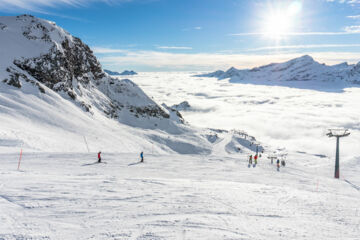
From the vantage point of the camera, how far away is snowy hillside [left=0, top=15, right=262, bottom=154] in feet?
123

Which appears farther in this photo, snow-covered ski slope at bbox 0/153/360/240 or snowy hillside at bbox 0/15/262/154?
snowy hillside at bbox 0/15/262/154

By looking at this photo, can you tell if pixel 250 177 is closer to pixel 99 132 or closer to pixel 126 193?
pixel 126 193

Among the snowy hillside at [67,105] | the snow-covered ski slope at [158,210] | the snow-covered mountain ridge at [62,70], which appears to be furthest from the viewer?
the snow-covered mountain ridge at [62,70]

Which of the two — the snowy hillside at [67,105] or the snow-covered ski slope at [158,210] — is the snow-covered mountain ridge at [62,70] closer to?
the snowy hillside at [67,105]

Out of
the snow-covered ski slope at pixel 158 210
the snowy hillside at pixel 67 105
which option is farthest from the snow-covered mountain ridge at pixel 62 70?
the snow-covered ski slope at pixel 158 210

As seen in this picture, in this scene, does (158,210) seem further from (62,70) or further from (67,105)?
(62,70)

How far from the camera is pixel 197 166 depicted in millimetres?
24562

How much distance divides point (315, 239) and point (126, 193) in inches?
361

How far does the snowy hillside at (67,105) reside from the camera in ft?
123

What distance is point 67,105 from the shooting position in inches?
2141

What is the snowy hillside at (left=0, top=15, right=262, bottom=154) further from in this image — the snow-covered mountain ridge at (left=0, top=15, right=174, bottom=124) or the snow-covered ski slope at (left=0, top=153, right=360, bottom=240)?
the snow-covered ski slope at (left=0, top=153, right=360, bottom=240)

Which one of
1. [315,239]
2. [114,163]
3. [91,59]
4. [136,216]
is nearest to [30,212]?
[136,216]

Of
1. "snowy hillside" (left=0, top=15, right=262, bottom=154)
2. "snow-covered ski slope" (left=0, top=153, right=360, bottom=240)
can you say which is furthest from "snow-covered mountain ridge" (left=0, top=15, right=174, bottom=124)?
"snow-covered ski slope" (left=0, top=153, right=360, bottom=240)

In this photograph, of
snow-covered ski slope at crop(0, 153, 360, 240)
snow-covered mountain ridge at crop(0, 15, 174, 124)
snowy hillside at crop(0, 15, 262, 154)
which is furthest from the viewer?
snow-covered mountain ridge at crop(0, 15, 174, 124)
